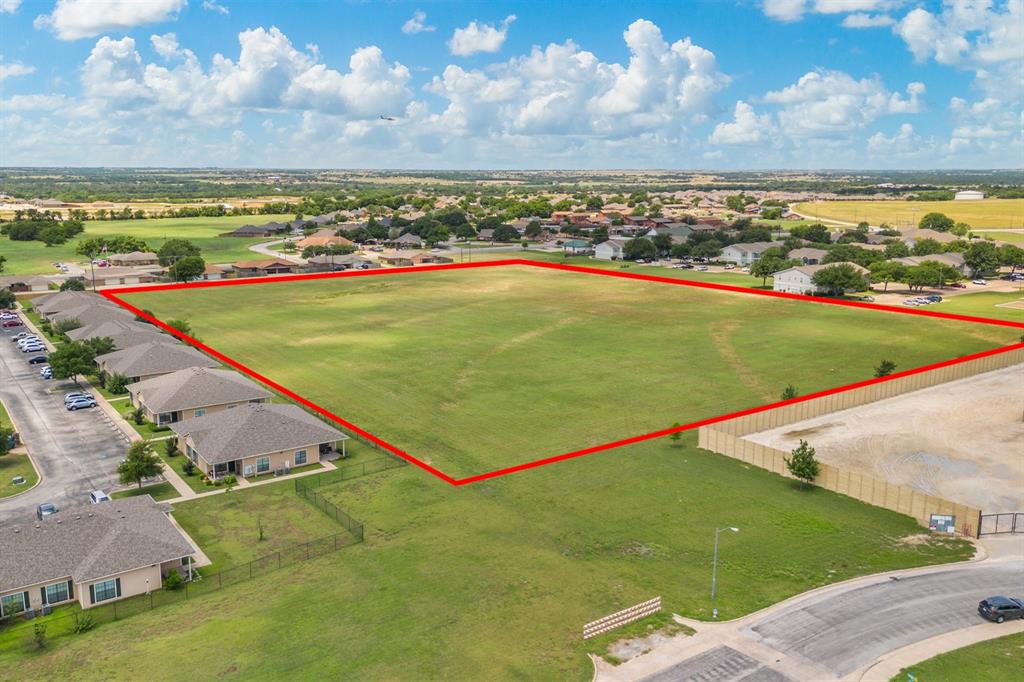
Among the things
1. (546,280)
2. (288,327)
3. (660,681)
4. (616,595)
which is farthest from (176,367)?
(546,280)

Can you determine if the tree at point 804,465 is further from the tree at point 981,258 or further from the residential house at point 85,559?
the tree at point 981,258

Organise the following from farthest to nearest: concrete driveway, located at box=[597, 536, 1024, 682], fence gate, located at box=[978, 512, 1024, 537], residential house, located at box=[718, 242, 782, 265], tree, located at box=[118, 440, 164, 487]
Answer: residential house, located at box=[718, 242, 782, 265]
tree, located at box=[118, 440, 164, 487]
fence gate, located at box=[978, 512, 1024, 537]
concrete driveway, located at box=[597, 536, 1024, 682]

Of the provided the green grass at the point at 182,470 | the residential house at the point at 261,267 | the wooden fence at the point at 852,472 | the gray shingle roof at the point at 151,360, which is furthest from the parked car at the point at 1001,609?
the residential house at the point at 261,267

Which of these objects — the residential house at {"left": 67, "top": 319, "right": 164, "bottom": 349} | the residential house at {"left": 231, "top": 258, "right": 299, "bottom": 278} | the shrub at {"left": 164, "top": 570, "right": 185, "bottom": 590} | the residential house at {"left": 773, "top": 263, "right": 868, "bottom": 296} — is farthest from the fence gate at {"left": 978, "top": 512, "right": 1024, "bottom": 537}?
the residential house at {"left": 231, "top": 258, "right": 299, "bottom": 278}

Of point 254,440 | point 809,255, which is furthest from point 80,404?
point 809,255

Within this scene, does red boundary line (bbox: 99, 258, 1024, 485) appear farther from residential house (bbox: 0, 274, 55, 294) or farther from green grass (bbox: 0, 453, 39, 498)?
green grass (bbox: 0, 453, 39, 498)

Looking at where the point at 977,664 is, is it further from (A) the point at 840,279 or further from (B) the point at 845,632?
(A) the point at 840,279
